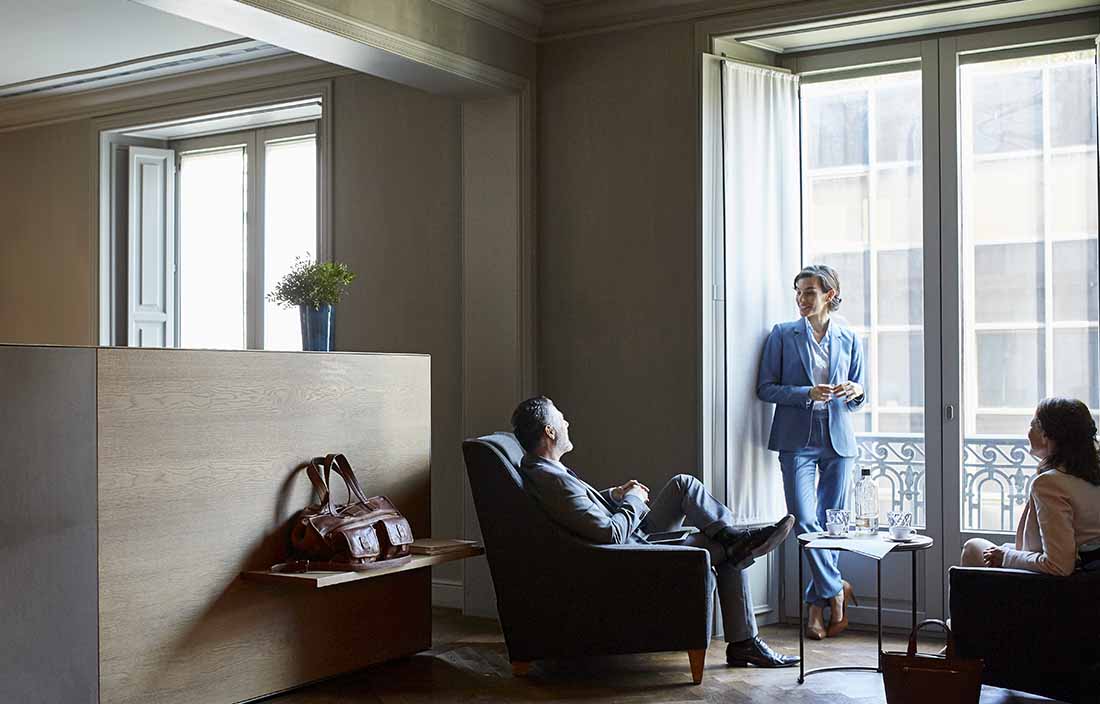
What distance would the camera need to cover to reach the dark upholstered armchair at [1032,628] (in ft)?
11.4

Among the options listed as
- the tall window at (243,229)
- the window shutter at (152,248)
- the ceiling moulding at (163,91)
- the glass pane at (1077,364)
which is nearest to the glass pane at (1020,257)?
the glass pane at (1077,364)

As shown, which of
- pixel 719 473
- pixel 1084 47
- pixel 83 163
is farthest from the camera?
pixel 83 163

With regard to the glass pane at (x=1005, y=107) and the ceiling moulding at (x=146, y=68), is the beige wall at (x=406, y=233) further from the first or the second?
the glass pane at (x=1005, y=107)

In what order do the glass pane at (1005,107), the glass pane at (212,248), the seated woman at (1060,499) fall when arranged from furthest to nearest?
the glass pane at (212,248) → the glass pane at (1005,107) → the seated woman at (1060,499)

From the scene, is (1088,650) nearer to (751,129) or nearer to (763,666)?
(763,666)

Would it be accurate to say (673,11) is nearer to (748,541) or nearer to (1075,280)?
(1075,280)

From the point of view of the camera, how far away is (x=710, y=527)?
448 centimetres

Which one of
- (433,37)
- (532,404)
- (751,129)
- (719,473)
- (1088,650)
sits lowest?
(1088,650)

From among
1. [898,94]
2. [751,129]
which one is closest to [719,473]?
[751,129]

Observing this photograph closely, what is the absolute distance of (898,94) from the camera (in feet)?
16.7

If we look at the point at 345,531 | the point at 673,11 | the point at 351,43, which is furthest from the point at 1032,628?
the point at 351,43

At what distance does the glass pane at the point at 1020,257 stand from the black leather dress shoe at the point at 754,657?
111 centimetres

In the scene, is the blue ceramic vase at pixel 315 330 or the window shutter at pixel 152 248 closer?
the blue ceramic vase at pixel 315 330

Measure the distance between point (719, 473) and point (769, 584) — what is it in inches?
23.2
